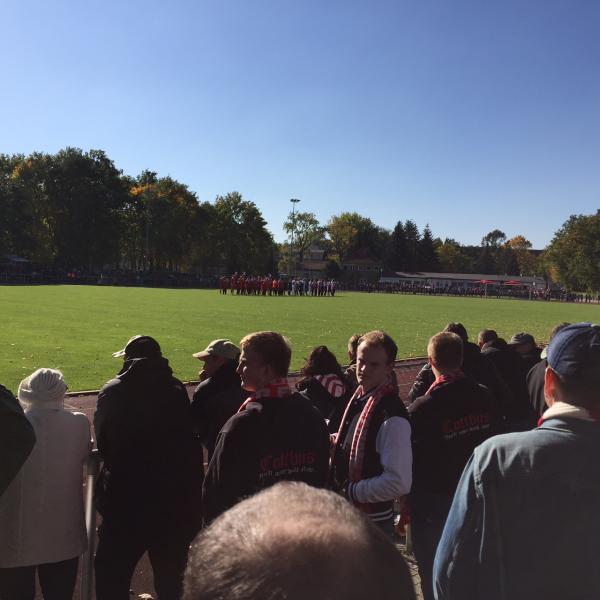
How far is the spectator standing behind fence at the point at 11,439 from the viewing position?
87.3 inches

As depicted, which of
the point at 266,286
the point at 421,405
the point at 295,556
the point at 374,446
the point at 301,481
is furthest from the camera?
the point at 266,286

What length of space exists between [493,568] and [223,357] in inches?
112

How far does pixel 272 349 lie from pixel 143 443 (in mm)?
961

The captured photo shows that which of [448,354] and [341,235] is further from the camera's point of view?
[341,235]

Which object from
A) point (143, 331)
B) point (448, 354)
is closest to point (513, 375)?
point (448, 354)

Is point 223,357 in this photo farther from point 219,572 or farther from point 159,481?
point 219,572

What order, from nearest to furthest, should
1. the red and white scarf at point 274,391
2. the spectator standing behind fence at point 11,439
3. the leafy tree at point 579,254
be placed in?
1. the spectator standing behind fence at point 11,439
2. the red and white scarf at point 274,391
3. the leafy tree at point 579,254

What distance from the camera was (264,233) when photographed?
101125mm

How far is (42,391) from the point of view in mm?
3219

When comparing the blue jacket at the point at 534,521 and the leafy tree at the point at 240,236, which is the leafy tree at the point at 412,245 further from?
the blue jacket at the point at 534,521

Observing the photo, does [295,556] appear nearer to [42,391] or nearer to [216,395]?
[42,391]

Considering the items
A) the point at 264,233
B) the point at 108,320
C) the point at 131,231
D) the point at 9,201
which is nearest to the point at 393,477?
the point at 108,320

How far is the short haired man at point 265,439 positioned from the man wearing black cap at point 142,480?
18.1 inches

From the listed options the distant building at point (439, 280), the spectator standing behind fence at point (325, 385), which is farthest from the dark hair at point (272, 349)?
the distant building at point (439, 280)
